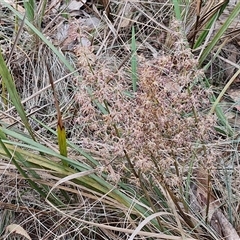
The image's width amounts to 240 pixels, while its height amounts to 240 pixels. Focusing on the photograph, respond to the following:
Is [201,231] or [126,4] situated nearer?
[201,231]

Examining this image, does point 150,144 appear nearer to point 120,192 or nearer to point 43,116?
point 120,192

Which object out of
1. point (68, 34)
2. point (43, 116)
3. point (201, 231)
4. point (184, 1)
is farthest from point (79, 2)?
point (201, 231)

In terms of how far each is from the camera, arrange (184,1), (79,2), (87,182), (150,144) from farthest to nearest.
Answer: (79,2) → (184,1) → (87,182) → (150,144)

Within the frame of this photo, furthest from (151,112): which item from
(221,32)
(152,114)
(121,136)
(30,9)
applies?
(30,9)

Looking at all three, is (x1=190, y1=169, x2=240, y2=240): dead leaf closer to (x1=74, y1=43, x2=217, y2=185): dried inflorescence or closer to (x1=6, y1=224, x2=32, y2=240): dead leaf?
(x1=74, y1=43, x2=217, y2=185): dried inflorescence

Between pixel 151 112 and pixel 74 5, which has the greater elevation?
pixel 151 112

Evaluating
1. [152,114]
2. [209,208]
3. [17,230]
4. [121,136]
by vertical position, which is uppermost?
[152,114]

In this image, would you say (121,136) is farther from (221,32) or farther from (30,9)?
(30,9)

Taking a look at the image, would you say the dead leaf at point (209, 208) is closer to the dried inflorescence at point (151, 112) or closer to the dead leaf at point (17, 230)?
the dried inflorescence at point (151, 112)

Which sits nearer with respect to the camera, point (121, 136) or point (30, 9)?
point (121, 136)
